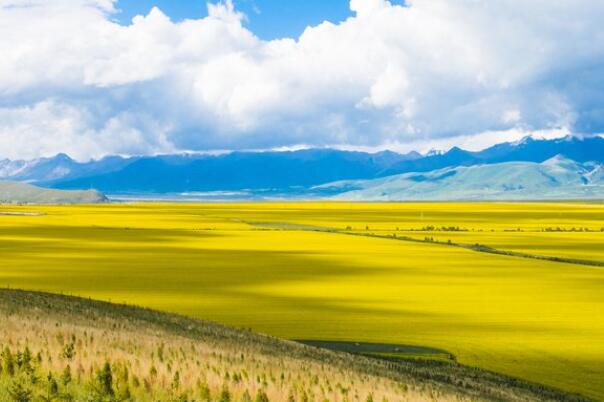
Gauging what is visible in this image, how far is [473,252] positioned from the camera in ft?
213

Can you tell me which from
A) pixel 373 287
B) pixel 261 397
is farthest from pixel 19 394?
pixel 373 287

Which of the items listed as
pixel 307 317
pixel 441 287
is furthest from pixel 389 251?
pixel 307 317

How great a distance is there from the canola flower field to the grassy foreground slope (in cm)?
338

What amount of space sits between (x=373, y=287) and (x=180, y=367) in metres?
27.2

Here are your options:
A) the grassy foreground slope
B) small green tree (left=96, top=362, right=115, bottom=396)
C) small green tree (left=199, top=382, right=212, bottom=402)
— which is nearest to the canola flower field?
the grassy foreground slope

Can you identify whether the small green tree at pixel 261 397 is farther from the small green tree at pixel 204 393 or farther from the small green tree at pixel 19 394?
the small green tree at pixel 19 394

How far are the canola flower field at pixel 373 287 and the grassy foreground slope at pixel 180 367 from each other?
3.38 meters

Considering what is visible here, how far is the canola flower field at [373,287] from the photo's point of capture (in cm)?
2605

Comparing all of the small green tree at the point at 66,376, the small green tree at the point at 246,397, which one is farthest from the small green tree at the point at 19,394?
the small green tree at the point at 246,397

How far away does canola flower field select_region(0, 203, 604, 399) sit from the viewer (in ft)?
85.5

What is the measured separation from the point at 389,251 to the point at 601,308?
31201 millimetres

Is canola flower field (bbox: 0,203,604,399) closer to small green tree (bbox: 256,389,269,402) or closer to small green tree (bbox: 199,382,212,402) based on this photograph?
small green tree (bbox: 256,389,269,402)

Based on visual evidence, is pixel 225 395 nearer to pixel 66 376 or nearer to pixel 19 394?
pixel 66 376

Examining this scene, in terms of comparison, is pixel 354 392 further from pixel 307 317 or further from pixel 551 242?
pixel 551 242
